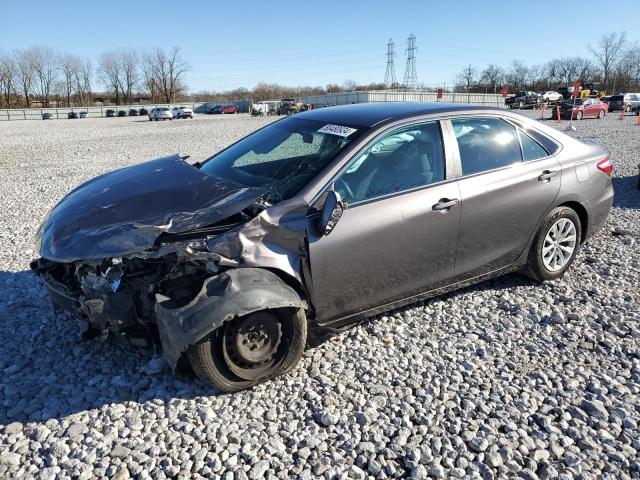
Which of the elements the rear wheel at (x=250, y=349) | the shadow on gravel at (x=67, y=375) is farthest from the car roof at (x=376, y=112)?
the shadow on gravel at (x=67, y=375)

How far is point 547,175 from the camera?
169 inches

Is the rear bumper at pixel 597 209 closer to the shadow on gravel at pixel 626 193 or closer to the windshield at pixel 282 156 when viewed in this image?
the windshield at pixel 282 156

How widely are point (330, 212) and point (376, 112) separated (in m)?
1.31

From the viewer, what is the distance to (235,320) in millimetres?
3004

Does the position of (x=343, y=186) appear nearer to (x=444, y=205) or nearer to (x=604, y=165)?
(x=444, y=205)

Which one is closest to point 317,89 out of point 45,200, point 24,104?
point 24,104

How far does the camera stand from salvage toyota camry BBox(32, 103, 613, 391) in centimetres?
296

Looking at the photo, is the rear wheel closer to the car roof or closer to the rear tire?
the car roof

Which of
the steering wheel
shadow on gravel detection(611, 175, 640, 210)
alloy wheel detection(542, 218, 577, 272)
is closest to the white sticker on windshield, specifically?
the steering wheel

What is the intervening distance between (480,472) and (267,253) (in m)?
1.72

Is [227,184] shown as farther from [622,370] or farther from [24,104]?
[24,104]

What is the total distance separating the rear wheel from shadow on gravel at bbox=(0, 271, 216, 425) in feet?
0.72

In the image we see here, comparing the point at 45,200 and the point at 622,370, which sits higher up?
the point at 45,200

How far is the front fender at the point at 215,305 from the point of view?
109 inches
